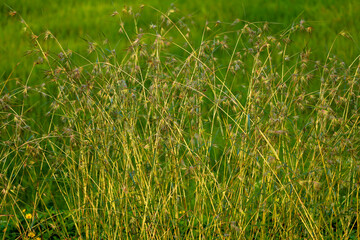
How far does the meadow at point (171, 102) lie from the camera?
259cm

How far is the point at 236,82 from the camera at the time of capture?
185 inches

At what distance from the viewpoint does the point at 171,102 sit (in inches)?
121

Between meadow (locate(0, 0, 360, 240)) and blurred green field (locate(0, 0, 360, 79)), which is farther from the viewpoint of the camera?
blurred green field (locate(0, 0, 360, 79))

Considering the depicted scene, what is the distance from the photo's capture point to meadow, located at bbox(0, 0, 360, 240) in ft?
8.51

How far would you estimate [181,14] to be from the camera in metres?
5.66

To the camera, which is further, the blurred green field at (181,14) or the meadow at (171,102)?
the blurred green field at (181,14)

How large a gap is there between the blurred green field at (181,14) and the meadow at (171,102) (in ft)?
0.07

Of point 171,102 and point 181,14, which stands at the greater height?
point 171,102

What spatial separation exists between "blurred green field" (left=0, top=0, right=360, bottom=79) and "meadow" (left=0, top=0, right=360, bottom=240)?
0.07ft

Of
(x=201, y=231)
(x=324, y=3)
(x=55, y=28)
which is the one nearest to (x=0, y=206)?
(x=201, y=231)

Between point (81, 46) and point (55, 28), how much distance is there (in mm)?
657

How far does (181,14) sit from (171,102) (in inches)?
109

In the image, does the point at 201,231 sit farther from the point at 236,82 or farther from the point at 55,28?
the point at 55,28

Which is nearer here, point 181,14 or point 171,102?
point 171,102
